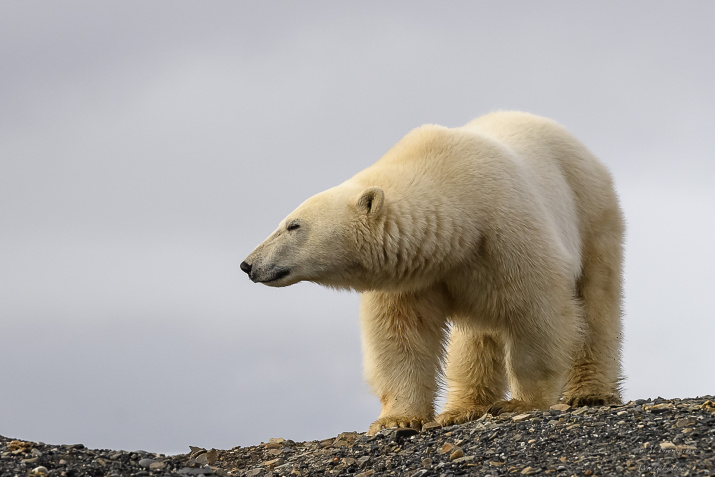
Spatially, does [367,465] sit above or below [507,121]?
below

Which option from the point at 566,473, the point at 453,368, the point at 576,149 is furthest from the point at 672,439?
the point at 576,149

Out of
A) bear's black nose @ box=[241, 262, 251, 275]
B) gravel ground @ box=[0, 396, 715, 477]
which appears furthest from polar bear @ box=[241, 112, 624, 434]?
gravel ground @ box=[0, 396, 715, 477]

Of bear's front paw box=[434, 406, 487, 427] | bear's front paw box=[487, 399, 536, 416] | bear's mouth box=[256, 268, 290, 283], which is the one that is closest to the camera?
bear's mouth box=[256, 268, 290, 283]

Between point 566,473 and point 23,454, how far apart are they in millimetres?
3970

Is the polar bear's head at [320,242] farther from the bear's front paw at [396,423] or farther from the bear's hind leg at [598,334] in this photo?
the bear's hind leg at [598,334]

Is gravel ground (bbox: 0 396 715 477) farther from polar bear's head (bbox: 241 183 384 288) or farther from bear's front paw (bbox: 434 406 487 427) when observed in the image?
polar bear's head (bbox: 241 183 384 288)

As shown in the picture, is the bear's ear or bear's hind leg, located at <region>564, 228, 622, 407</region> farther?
bear's hind leg, located at <region>564, 228, 622, 407</region>

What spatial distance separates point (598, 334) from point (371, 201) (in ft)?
10.3

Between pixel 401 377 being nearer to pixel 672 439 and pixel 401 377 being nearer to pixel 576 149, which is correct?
pixel 672 439

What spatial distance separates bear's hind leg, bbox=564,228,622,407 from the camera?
31.5ft

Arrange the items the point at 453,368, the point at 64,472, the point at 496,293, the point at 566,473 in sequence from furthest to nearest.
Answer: the point at 453,368 → the point at 496,293 → the point at 64,472 → the point at 566,473

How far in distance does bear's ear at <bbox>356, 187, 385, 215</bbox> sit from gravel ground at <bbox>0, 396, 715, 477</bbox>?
6.14ft

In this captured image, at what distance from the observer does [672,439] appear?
6691mm

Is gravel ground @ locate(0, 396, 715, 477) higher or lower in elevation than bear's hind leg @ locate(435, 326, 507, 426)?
lower
